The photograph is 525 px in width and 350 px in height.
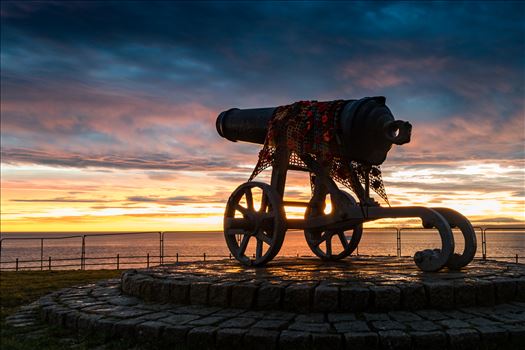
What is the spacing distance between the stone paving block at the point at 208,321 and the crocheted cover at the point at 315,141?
3.86m

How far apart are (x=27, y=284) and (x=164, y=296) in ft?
21.1

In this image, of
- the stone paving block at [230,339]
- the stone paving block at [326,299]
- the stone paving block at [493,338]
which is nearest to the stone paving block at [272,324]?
the stone paving block at [230,339]

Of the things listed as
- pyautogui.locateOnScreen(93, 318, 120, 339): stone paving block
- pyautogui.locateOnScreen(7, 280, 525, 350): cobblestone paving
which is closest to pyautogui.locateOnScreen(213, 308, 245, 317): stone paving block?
pyautogui.locateOnScreen(7, 280, 525, 350): cobblestone paving

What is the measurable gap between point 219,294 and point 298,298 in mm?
1064

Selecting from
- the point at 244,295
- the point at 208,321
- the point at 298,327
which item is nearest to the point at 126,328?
the point at 208,321

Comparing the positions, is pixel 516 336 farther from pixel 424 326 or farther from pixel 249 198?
pixel 249 198

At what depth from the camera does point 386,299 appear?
5996 mm

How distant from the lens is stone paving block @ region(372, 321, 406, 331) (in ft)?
17.4

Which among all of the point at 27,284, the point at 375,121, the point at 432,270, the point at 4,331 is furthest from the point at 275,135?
the point at 27,284

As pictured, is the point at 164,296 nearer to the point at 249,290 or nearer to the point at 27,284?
the point at 249,290

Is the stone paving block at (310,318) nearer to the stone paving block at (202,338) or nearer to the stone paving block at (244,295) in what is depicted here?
the stone paving block at (244,295)

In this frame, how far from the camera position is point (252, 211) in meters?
9.36

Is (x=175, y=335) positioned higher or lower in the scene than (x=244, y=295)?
lower

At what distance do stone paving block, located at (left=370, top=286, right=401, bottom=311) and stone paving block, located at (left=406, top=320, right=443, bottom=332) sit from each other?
475mm
